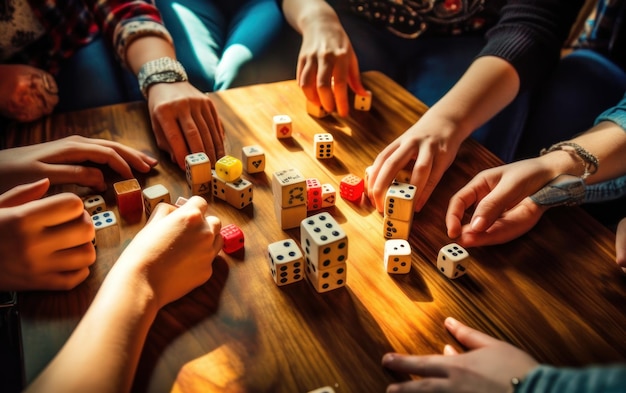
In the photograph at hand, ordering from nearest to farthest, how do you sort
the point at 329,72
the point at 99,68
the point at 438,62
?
the point at 329,72, the point at 99,68, the point at 438,62

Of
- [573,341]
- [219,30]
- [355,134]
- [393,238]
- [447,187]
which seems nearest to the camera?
[573,341]

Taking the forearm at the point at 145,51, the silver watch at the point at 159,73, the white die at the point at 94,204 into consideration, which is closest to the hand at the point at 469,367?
the white die at the point at 94,204

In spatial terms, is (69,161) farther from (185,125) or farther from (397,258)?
(397,258)

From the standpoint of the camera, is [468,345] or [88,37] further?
[88,37]

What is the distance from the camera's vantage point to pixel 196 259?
0.84 m

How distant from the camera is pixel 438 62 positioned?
182 centimetres

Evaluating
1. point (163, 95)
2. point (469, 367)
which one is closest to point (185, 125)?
point (163, 95)

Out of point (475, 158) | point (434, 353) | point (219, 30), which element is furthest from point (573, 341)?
point (219, 30)

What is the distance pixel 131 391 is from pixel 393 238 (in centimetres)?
56

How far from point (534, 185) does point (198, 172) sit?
0.74m

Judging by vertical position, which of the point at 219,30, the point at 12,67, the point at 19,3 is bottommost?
the point at 219,30

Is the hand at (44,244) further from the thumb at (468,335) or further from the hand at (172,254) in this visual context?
the thumb at (468,335)

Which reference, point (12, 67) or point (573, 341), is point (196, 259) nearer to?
point (573, 341)

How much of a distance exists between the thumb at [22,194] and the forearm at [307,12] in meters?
1.04
